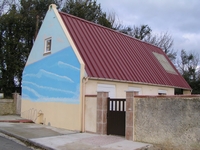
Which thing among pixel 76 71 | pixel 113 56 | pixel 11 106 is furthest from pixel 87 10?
pixel 76 71

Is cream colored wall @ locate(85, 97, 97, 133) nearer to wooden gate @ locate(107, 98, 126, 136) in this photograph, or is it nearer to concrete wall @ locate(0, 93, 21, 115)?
wooden gate @ locate(107, 98, 126, 136)

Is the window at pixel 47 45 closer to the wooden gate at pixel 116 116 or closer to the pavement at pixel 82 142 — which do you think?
the pavement at pixel 82 142

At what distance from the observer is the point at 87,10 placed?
105 feet

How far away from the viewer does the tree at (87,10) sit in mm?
31000

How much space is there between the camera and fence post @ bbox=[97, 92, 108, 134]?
430 inches

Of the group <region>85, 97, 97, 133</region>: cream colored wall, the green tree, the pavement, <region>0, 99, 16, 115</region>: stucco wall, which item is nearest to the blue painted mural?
<region>85, 97, 97, 133</region>: cream colored wall

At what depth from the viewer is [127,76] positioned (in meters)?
14.8

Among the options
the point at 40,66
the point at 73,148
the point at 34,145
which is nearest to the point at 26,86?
the point at 40,66

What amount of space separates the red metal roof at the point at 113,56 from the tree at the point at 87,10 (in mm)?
13082

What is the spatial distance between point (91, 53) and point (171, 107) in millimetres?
6370

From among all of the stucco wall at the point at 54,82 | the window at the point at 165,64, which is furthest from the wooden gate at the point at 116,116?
the window at the point at 165,64

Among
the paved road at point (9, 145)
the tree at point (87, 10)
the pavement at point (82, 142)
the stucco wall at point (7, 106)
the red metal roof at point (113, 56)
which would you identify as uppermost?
the tree at point (87, 10)

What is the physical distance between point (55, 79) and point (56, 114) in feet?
6.82

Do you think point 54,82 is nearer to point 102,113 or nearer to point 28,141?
point 102,113
